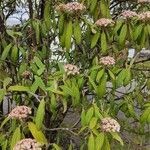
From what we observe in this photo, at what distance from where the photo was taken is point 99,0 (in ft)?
8.55

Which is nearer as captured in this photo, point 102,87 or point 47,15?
point 102,87

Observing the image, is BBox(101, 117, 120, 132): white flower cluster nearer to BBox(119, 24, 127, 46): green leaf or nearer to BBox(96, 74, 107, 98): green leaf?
BBox(96, 74, 107, 98): green leaf

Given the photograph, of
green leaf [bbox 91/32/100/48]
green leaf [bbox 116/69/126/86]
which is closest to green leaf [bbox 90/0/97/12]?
green leaf [bbox 91/32/100/48]

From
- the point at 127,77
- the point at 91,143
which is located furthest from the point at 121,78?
the point at 91,143

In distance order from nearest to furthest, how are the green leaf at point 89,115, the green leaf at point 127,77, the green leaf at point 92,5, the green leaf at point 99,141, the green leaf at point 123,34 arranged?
the green leaf at point 99,141 → the green leaf at point 89,115 → the green leaf at point 127,77 → the green leaf at point 123,34 → the green leaf at point 92,5

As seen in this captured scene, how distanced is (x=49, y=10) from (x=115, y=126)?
1.23 m

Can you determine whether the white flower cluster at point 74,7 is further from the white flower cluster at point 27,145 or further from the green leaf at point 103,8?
the white flower cluster at point 27,145

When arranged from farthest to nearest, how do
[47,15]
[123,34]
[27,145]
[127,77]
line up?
[47,15] → [123,34] → [127,77] → [27,145]

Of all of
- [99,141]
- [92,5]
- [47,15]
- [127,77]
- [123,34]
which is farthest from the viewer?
[47,15]

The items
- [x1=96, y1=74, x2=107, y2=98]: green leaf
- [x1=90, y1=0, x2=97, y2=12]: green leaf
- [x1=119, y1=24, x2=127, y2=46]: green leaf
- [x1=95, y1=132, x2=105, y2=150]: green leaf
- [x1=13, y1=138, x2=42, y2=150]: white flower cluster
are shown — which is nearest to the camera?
[x1=13, y1=138, x2=42, y2=150]: white flower cluster

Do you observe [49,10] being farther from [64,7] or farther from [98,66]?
[98,66]

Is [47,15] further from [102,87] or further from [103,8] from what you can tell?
[102,87]

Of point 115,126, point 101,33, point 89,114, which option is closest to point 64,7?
point 101,33

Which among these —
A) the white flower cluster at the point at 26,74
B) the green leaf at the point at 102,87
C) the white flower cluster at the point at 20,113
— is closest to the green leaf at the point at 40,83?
the white flower cluster at the point at 20,113
